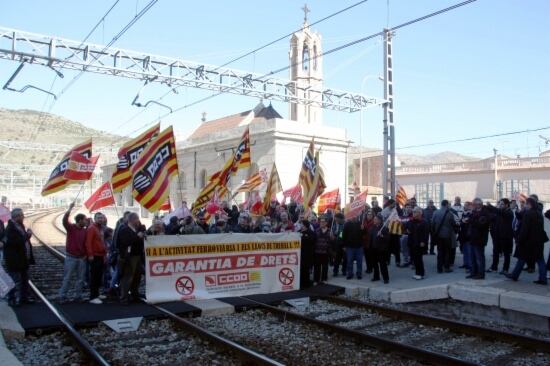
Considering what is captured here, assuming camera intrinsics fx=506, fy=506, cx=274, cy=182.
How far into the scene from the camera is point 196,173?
1731 inches

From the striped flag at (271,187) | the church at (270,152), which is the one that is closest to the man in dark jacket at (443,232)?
the striped flag at (271,187)

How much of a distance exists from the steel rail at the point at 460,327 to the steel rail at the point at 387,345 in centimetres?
160

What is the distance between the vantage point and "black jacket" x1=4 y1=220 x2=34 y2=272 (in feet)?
31.0

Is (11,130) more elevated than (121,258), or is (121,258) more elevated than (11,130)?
(11,130)

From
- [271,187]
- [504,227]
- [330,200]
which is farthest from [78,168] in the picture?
[504,227]

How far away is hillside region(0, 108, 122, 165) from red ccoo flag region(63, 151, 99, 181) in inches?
4623

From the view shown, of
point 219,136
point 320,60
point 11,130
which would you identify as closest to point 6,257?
point 219,136

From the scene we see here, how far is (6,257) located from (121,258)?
81.2 inches

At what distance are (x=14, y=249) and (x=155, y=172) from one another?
123 inches

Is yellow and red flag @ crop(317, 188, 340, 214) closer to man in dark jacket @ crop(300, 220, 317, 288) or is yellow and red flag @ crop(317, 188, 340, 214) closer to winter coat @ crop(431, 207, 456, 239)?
winter coat @ crop(431, 207, 456, 239)

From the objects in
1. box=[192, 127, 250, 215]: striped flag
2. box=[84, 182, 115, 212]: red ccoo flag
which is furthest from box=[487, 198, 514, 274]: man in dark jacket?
box=[84, 182, 115, 212]: red ccoo flag

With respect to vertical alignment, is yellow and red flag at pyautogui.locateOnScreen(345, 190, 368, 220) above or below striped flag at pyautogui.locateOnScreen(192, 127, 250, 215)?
below

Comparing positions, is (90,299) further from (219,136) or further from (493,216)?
(219,136)

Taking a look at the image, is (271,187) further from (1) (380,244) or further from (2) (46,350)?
(2) (46,350)
